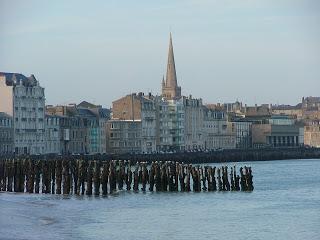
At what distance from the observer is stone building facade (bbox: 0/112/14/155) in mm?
129625

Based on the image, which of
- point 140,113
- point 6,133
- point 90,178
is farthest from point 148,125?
point 90,178

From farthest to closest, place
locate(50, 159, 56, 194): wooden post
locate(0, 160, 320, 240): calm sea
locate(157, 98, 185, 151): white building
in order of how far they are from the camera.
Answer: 1. locate(157, 98, 185, 151): white building
2. locate(50, 159, 56, 194): wooden post
3. locate(0, 160, 320, 240): calm sea

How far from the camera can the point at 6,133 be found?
131 meters

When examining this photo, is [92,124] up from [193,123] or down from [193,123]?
down

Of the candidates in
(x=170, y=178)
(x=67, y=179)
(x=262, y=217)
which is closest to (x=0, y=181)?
(x=67, y=179)

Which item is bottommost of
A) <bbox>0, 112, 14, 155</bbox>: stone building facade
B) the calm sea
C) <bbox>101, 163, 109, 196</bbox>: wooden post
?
the calm sea

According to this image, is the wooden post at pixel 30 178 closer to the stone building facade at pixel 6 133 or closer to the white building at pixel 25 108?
the stone building facade at pixel 6 133

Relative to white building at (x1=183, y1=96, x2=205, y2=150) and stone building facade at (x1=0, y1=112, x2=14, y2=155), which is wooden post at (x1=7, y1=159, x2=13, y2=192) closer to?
stone building facade at (x1=0, y1=112, x2=14, y2=155)

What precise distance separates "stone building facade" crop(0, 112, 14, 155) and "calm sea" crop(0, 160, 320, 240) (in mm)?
67439

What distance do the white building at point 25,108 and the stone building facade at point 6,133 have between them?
4.02ft

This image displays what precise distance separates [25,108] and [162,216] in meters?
91.7

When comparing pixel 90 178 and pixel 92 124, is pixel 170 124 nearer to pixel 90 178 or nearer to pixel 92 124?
pixel 92 124

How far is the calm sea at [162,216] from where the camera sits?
4138cm

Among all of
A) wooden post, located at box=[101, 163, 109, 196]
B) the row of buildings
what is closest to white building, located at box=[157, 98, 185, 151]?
the row of buildings
